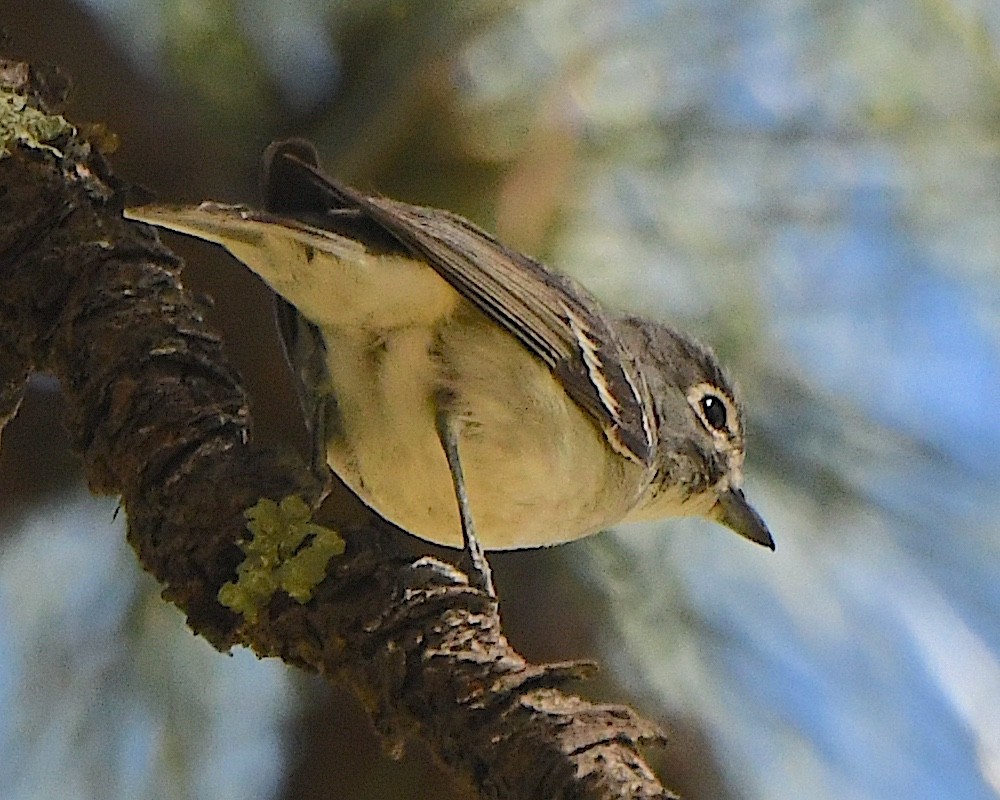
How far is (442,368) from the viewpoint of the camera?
1149 millimetres

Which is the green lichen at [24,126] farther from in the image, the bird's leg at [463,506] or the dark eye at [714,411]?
the dark eye at [714,411]

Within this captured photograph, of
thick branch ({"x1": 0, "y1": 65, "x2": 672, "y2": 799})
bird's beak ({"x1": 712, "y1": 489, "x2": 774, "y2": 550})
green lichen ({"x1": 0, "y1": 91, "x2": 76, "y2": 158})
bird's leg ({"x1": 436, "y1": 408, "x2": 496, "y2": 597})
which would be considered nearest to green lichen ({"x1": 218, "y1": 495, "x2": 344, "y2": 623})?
thick branch ({"x1": 0, "y1": 65, "x2": 672, "y2": 799})

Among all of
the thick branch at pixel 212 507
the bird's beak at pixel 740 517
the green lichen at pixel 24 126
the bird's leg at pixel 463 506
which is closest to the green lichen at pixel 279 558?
the thick branch at pixel 212 507

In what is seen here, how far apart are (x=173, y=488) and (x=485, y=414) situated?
284 millimetres

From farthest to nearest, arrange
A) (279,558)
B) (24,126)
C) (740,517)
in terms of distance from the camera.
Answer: (740,517) → (24,126) → (279,558)

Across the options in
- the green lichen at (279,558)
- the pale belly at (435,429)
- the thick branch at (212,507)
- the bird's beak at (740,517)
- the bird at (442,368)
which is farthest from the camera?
the bird's beak at (740,517)

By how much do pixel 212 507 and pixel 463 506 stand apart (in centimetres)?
23

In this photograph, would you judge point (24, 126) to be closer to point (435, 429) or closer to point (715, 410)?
point (435, 429)

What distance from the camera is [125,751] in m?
1.47

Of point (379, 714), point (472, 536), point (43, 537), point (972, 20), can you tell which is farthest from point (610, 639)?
point (972, 20)

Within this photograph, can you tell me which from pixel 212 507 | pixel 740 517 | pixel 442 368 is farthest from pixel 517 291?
pixel 740 517

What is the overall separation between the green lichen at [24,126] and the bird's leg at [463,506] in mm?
374

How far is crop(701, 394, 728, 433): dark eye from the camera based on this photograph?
1.49m

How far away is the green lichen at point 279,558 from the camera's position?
917mm
